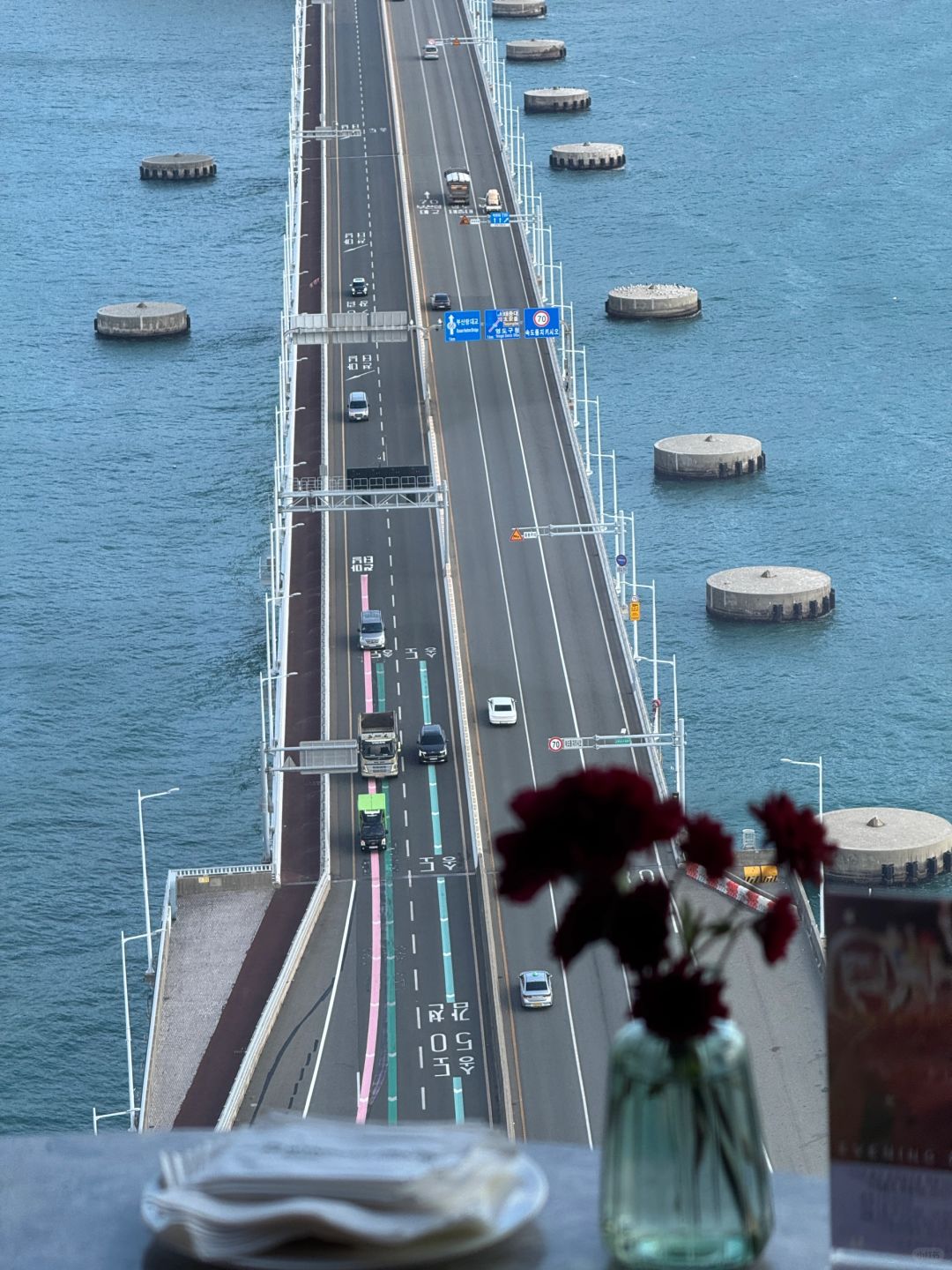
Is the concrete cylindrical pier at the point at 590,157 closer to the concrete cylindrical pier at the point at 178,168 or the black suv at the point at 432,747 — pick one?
the concrete cylindrical pier at the point at 178,168

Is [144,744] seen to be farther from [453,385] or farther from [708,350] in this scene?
[708,350]

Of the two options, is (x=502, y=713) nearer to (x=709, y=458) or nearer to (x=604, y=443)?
(x=709, y=458)

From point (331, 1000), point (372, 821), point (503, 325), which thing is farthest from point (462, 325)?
point (331, 1000)

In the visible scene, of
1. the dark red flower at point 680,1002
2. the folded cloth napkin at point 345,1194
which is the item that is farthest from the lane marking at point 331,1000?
the dark red flower at point 680,1002

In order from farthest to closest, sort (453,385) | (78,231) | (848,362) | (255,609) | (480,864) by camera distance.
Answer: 1. (78,231)
2. (848,362)
3. (453,385)
4. (255,609)
5. (480,864)

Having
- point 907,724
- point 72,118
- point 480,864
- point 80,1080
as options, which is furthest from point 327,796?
point 72,118

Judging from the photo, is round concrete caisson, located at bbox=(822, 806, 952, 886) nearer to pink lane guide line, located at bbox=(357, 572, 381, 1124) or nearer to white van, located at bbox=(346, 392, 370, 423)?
pink lane guide line, located at bbox=(357, 572, 381, 1124)

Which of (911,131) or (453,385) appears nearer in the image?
(453,385)
